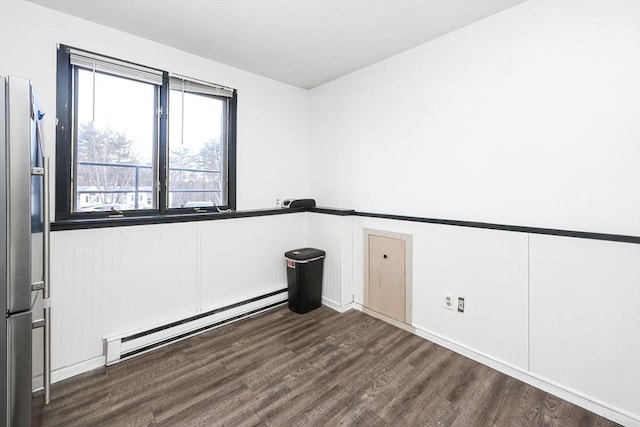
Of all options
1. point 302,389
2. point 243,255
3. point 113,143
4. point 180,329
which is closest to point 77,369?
point 180,329

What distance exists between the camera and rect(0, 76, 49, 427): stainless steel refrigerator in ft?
3.41

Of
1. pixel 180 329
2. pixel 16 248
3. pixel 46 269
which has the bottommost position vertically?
pixel 180 329

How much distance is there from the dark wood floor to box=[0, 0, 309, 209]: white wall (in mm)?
1632

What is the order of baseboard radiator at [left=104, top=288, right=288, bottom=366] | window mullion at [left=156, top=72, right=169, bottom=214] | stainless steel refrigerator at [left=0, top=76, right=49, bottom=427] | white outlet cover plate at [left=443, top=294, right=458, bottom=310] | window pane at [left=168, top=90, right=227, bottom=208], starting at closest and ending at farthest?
stainless steel refrigerator at [left=0, top=76, right=49, bottom=427]
baseboard radiator at [left=104, top=288, right=288, bottom=366]
white outlet cover plate at [left=443, top=294, right=458, bottom=310]
window mullion at [left=156, top=72, right=169, bottom=214]
window pane at [left=168, top=90, right=227, bottom=208]

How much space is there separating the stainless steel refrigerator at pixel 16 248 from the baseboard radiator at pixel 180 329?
129 centimetres

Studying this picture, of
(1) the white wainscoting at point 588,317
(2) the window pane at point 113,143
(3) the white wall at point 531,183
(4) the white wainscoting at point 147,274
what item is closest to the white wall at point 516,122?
(3) the white wall at point 531,183

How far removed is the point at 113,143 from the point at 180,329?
1.68 meters

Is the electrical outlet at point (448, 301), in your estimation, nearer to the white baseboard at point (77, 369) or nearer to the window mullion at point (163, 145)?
the window mullion at point (163, 145)

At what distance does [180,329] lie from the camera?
8.71 feet

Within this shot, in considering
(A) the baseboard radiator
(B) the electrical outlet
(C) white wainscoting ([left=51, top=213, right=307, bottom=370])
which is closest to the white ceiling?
(C) white wainscoting ([left=51, top=213, right=307, bottom=370])

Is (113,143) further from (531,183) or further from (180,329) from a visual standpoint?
(531,183)

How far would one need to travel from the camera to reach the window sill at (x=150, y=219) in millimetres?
2141

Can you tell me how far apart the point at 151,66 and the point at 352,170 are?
7.05 ft

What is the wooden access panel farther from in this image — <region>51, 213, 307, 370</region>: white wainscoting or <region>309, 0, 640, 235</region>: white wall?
<region>51, 213, 307, 370</region>: white wainscoting
